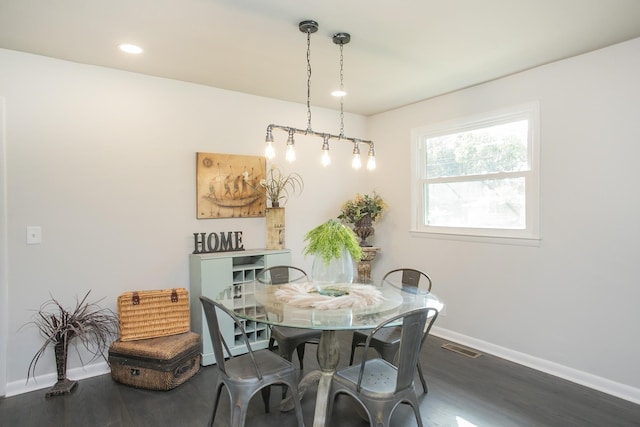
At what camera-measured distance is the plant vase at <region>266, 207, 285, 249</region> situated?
3844 millimetres

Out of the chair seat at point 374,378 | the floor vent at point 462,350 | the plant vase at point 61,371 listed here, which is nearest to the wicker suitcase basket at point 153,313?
the plant vase at point 61,371

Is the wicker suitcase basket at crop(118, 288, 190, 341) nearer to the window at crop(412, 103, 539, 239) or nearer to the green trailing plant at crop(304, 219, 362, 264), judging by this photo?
the green trailing plant at crop(304, 219, 362, 264)

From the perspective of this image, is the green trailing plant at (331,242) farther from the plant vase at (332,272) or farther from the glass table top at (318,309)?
the glass table top at (318,309)

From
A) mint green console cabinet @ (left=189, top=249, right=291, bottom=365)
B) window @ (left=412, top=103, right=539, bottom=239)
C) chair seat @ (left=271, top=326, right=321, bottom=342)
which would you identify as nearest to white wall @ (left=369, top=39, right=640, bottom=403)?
window @ (left=412, top=103, right=539, bottom=239)

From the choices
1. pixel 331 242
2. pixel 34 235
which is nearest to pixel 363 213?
pixel 331 242

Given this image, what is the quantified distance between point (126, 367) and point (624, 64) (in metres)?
4.27

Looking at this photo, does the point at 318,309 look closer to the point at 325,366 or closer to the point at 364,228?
the point at 325,366

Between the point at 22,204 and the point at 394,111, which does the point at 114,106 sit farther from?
the point at 394,111

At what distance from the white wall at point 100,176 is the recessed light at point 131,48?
0.48m

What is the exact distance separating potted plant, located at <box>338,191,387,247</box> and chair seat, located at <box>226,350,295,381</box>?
7.53ft

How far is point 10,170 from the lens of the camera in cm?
275

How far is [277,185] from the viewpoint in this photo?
13.3 feet

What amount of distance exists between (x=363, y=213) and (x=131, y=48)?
2.75 metres

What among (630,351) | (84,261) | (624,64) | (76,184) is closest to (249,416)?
(84,261)
